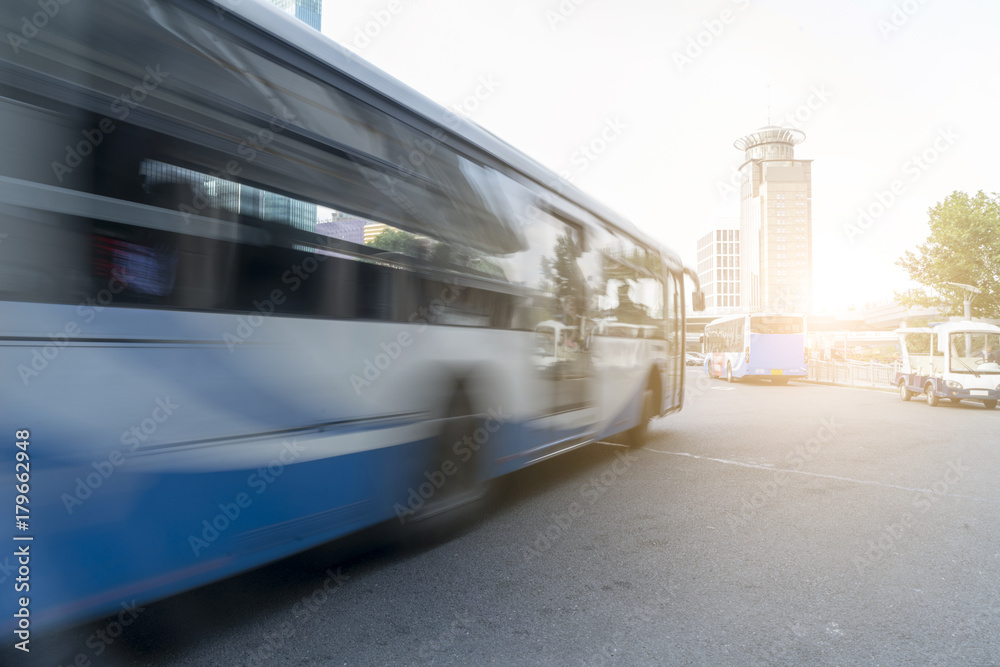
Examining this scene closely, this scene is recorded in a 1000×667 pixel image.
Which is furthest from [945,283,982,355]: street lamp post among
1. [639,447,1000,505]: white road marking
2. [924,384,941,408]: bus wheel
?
[639,447,1000,505]: white road marking

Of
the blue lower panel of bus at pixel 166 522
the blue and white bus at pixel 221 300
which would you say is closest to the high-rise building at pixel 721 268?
the blue and white bus at pixel 221 300

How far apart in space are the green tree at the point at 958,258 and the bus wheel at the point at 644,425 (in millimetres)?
29280

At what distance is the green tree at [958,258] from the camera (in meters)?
30.3

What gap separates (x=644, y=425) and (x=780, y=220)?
163m

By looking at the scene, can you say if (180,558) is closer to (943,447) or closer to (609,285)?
(609,285)

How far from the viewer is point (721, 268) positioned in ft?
A: 499

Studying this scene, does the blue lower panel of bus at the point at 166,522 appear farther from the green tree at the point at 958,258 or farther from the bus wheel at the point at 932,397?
the green tree at the point at 958,258

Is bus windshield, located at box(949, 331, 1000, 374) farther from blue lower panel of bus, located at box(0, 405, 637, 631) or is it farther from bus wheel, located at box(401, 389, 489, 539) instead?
blue lower panel of bus, located at box(0, 405, 637, 631)

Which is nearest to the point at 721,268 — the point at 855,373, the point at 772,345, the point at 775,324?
the point at 855,373

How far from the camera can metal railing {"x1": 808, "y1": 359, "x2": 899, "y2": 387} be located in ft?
88.5

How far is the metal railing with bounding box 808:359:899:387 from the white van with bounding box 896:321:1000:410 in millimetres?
6956

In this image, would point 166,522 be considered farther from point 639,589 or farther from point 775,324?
point 775,324

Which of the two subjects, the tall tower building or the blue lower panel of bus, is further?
the tall tower building

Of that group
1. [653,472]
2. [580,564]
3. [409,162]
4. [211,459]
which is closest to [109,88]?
[211,459]
